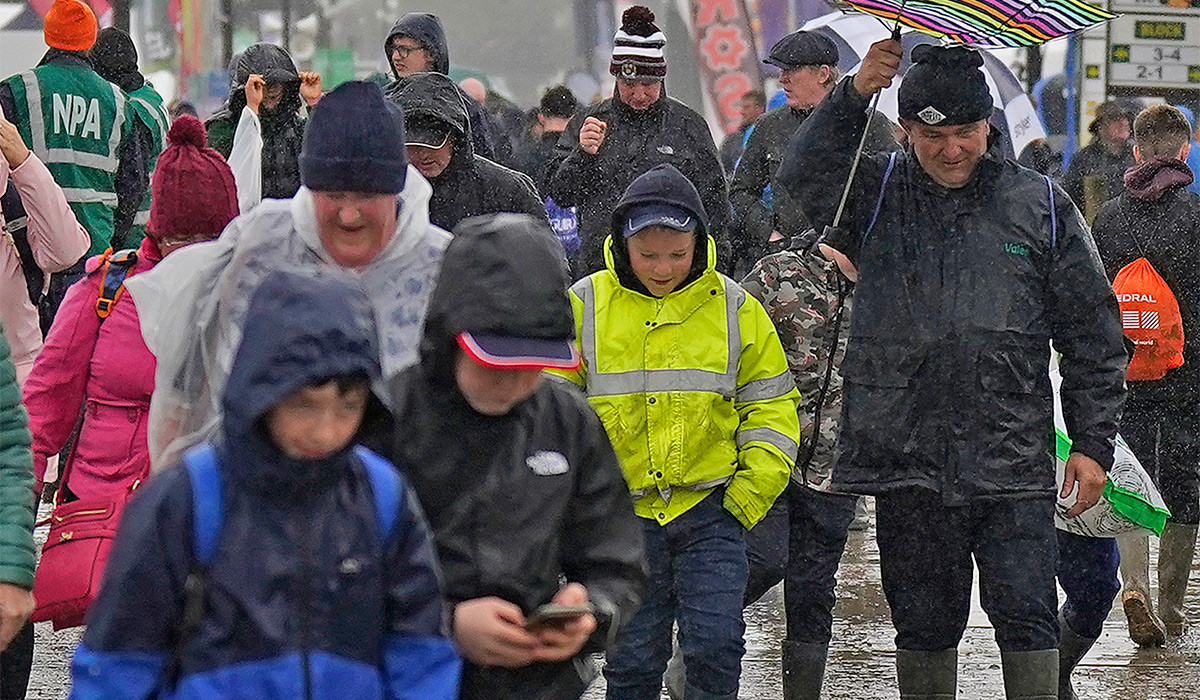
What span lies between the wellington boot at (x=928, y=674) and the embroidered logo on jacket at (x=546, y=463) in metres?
2.46

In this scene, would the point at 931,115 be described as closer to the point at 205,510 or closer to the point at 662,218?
the point at 662,218

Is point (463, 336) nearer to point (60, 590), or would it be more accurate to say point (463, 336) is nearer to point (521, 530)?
point (521, 530)

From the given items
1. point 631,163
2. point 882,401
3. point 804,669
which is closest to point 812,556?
point 804,669

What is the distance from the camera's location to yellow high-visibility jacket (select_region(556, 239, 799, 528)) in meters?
5.65

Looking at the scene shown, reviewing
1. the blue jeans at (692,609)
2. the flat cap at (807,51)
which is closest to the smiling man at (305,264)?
the blue jeans at (692,609)

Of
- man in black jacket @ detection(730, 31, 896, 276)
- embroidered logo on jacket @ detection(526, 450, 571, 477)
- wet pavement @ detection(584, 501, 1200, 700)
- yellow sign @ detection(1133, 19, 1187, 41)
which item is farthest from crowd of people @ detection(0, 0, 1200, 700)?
yellow sign @ detection(1133, 19, 1187, 41)

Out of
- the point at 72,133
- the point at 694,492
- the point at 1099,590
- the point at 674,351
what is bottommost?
the point at 1099,590

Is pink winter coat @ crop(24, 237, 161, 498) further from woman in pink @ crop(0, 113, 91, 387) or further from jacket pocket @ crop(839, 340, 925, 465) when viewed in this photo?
jacket pocket @ crop(839, 340, 925, 465)

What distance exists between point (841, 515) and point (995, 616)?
105 centimetres

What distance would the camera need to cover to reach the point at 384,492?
3.34m

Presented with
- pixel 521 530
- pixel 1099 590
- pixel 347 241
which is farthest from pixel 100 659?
pixel 1099 590

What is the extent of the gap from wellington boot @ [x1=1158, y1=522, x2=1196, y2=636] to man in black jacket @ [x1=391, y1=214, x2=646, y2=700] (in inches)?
200

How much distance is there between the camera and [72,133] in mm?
8656

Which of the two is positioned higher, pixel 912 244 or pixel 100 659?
pixel 912 244
